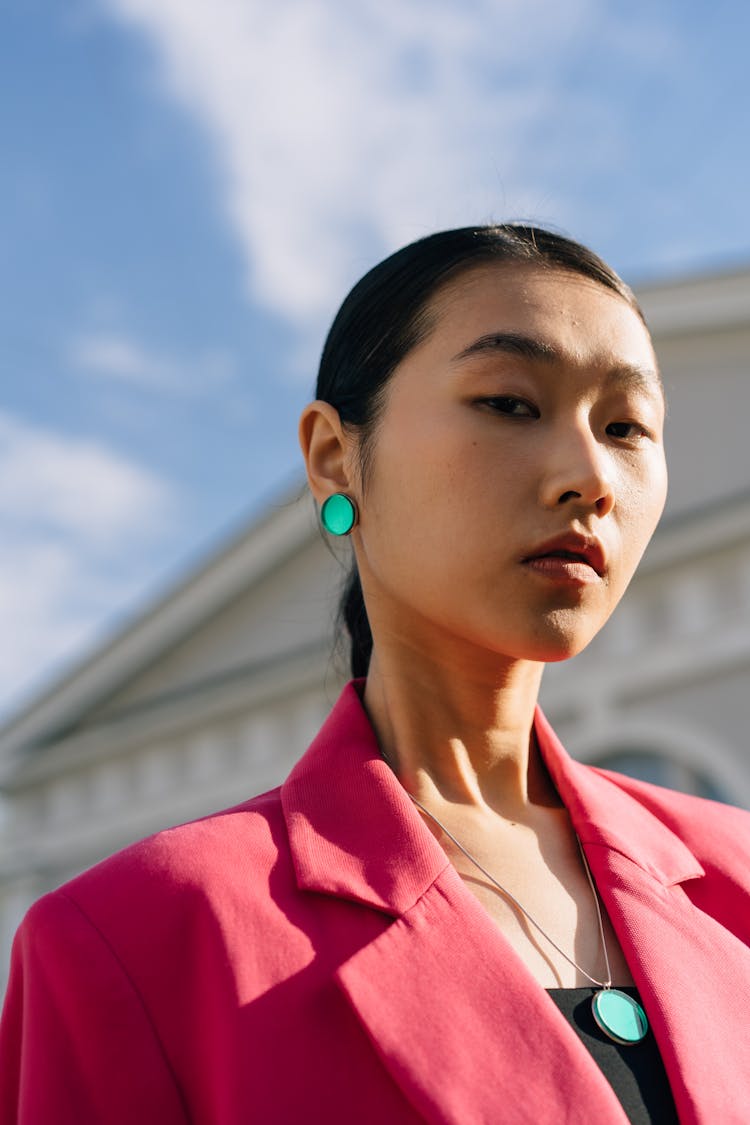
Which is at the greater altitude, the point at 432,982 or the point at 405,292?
the point at 405,292

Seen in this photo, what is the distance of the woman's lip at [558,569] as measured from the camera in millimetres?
1307

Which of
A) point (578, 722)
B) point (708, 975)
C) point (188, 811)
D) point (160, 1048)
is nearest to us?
point (160, 1048)

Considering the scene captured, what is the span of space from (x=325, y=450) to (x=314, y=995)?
2.10ft

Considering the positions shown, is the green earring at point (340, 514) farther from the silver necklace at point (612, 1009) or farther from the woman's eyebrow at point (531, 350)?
the silver necklace at point (612, 1009)

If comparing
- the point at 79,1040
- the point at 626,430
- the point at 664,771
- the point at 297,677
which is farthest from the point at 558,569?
the point at 297,677

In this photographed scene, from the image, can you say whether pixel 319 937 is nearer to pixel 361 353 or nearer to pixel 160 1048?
pixel 160 1048

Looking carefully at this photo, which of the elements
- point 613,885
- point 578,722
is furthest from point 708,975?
point 578,722

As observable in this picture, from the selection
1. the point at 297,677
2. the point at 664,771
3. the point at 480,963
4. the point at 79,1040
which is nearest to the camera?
the point at 79,1040

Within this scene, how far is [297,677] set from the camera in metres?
11.5

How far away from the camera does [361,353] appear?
60.9 inches

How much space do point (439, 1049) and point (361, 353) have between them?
0.76 m

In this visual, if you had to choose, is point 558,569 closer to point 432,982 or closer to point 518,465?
point 518,465

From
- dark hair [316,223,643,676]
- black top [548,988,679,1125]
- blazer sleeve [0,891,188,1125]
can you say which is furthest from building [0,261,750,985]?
blazer sleeve [0,891,188,1125]

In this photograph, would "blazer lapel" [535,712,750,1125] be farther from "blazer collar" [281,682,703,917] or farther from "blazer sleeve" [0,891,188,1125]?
"blazer sleeve" [0,891,188,1125]
